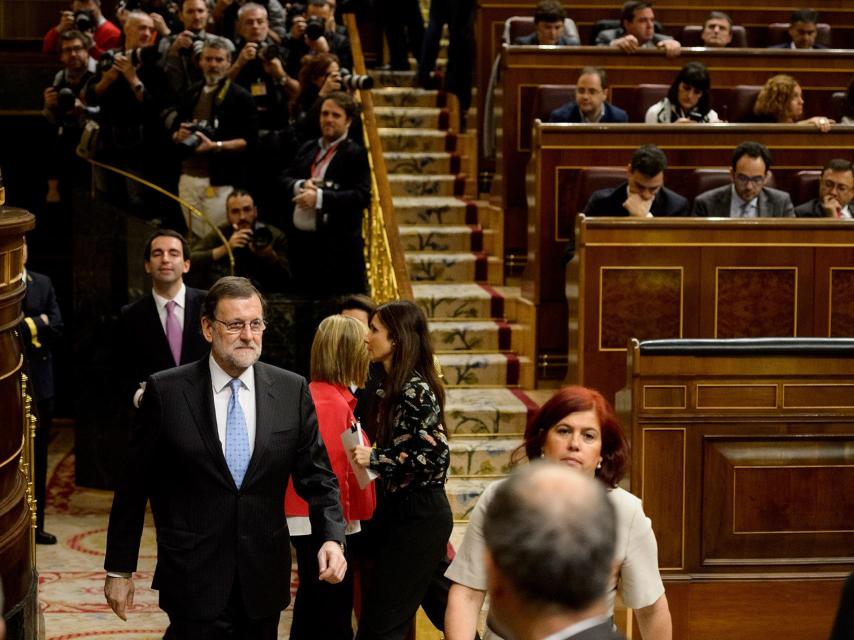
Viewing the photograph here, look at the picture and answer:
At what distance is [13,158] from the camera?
960 centimetres

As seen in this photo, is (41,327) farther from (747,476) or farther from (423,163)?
(747,476)

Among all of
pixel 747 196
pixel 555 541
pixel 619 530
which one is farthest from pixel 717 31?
pixel 555 541

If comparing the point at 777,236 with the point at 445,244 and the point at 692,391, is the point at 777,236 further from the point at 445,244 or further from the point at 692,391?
the point at 445,244

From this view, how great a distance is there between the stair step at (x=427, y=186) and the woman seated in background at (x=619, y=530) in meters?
5.01

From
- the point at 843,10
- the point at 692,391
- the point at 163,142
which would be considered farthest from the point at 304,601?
the point at 843,10

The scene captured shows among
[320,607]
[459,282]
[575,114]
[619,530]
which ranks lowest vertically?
[320,607]

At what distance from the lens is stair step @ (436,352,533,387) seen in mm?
6152

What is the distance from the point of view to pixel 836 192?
567 cm

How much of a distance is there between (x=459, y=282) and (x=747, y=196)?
178 cm

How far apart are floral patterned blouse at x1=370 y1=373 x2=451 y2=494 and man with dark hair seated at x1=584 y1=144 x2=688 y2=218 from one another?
6.46ft

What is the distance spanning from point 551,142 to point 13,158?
4863mm

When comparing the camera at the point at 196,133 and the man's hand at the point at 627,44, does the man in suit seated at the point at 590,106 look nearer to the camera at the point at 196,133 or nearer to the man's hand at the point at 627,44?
the man's hand at the point at 627,44

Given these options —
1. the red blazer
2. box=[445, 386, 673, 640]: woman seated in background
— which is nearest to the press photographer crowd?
the red blazer

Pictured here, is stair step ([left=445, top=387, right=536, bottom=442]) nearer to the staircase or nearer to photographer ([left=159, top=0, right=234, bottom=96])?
the staircase
